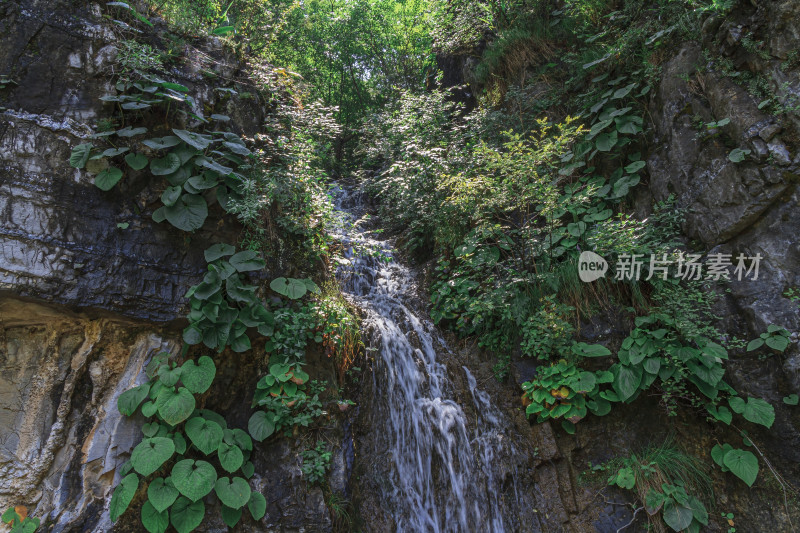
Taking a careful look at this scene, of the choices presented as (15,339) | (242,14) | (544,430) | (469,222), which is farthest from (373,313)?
(242,14)

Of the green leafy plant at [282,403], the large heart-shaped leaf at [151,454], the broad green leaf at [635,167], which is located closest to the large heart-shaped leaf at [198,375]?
the large heart-shaped leaf at [151,454]

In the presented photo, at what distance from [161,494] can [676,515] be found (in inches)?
170

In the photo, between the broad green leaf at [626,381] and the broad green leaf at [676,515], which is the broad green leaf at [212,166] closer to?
the broad green leaf at [626,381]

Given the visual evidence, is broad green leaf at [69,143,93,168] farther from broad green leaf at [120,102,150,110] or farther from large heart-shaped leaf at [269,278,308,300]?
large heart-shaped leaf at [269,278,308,300]

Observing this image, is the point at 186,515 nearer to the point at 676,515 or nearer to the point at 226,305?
the point at 226,305

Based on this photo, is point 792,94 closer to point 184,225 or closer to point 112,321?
point 184,225

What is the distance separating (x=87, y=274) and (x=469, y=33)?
8049 millimetres

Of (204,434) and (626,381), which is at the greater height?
(204,434)

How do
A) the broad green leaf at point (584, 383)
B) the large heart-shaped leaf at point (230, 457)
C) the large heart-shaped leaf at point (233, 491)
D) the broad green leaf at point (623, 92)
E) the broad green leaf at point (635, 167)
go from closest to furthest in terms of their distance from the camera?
the large heart-shaped leaf at point (233, 491) → the large heart-shaped leaf at point (230, 457) → the broad green leaf at point (584, 383) → the broad green leaf at point (635, 167) → the broad green leaf at point (623, 92)

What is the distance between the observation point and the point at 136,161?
143 inches

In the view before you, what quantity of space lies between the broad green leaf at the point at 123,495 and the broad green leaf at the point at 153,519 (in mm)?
132

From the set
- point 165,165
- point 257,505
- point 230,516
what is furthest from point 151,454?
point 165,165

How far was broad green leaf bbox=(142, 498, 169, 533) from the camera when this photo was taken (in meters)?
A: 3.00

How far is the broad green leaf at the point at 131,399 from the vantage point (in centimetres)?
326
